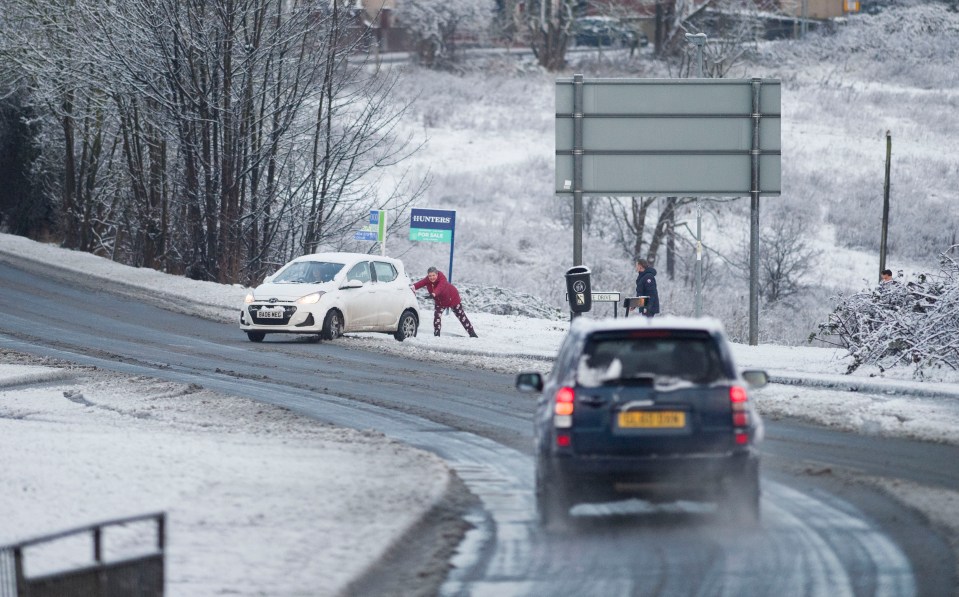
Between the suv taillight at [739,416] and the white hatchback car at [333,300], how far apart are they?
1820 cm

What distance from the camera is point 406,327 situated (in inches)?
1131

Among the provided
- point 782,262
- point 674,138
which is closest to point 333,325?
point 674,138

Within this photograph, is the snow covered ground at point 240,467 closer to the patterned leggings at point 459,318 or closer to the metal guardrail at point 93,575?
the metal guardrail at point 93,575

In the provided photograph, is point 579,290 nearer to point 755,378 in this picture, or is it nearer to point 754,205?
point 754,205

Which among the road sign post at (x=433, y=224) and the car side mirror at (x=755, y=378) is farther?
the road sign post at (x=433, y=224)

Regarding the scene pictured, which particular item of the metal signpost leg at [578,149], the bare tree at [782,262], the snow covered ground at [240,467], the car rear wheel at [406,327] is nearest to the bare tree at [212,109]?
the car rear wheel at [406,327]

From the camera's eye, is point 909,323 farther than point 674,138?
No

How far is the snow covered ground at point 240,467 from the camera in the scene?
8.34 meters

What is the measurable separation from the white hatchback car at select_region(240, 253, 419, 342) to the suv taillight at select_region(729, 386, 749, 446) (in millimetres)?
18200

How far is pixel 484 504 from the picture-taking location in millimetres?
10508

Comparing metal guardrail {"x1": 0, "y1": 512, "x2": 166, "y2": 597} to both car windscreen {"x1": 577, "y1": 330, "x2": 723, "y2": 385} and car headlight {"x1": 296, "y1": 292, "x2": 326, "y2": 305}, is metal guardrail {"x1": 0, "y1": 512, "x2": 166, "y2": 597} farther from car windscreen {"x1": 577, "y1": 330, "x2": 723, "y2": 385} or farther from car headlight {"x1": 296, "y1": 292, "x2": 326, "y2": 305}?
car headlight {"x1": 296, "y1": 292, "x2": 326, "y2": 305}

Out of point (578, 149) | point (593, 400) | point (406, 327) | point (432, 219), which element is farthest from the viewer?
point (432, 219)

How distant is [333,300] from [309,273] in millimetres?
1003

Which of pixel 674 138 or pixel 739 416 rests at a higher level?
pixel 674 138
